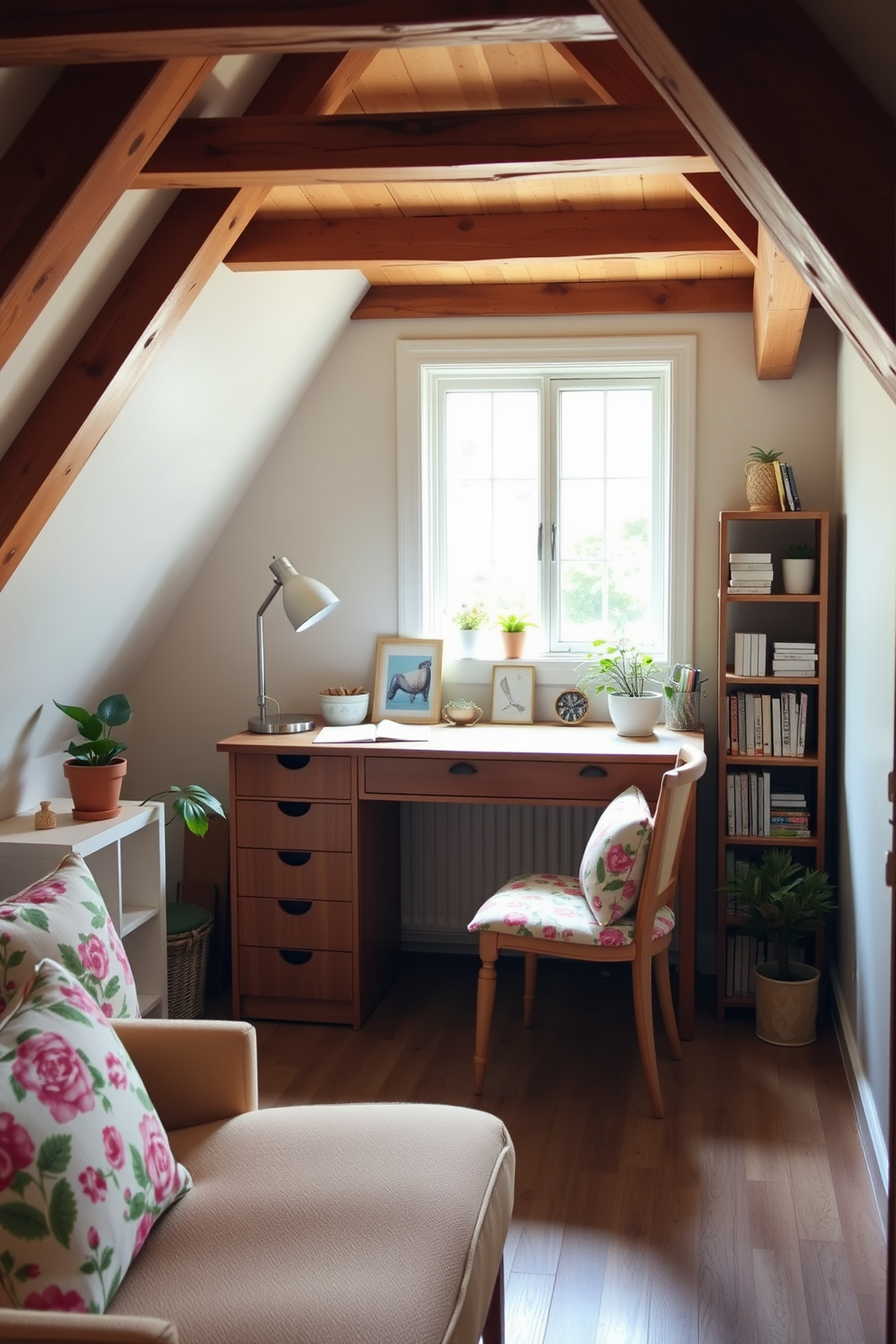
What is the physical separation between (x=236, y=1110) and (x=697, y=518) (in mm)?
2465

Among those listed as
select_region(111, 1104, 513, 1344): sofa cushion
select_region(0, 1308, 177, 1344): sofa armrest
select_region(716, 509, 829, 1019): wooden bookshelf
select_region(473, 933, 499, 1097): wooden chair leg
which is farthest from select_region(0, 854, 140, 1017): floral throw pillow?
select_region(716, 509, 829, 1019): wooden bookshelf

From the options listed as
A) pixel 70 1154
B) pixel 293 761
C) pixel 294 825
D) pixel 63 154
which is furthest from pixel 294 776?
pixel 70 1154

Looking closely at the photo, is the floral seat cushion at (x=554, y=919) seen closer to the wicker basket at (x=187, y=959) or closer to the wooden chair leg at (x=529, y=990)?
the wooden chair leg at (x=529, y=990)

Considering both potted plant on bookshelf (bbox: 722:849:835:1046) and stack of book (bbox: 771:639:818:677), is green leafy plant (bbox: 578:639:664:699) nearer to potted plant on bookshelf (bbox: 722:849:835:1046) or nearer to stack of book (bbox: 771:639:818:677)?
stack of book (bbox: 771:639:818:677)

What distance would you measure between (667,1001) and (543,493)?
1.68 m

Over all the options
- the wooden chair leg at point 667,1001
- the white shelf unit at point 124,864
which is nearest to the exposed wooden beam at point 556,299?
the white shelf unit at point 124,864

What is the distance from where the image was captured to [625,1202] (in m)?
2.52

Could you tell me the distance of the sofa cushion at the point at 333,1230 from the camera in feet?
4.78

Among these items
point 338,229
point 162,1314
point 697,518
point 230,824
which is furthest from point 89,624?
point 162,1314

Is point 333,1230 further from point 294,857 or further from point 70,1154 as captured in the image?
point 294,857

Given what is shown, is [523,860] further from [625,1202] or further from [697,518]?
[625,1202]

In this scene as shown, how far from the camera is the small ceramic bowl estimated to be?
3.79 metres

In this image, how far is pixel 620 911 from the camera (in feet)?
9.61

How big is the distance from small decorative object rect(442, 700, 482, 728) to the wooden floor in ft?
2.76
